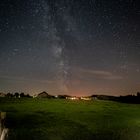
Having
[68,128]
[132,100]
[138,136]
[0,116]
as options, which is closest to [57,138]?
[68,128]

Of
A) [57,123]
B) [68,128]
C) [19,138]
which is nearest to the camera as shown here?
[19,138]

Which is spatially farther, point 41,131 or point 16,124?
point 16,124

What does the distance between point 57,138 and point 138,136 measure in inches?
300

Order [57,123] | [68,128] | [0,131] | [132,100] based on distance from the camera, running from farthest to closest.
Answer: [132,100], [57,123], [68,128], [0,131]

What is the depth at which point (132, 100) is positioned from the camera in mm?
105562

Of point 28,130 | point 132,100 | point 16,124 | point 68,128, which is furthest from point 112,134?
point 132,100

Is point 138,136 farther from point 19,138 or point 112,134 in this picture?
point 19,138

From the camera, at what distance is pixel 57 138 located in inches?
1050

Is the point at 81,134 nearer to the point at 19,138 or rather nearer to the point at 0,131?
the point at 19,138

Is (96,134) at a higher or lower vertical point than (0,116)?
lower

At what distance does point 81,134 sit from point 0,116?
1672cm

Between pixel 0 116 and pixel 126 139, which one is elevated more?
pixel 0 116

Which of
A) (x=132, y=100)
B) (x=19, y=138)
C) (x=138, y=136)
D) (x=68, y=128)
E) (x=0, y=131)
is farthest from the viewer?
(x=132, y=100)

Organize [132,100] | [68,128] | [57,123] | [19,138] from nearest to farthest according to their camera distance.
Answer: [19,138] → [68,128] → [57,123] → [132,100]
